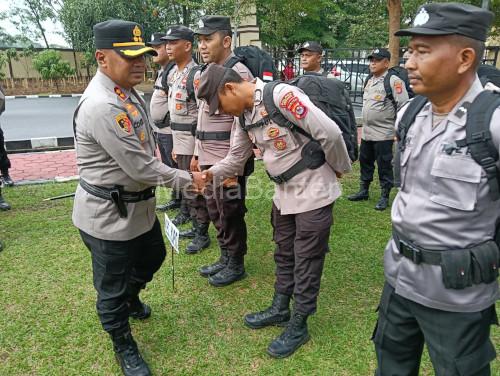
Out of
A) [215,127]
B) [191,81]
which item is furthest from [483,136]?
[191,81]

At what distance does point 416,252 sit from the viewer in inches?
63.0

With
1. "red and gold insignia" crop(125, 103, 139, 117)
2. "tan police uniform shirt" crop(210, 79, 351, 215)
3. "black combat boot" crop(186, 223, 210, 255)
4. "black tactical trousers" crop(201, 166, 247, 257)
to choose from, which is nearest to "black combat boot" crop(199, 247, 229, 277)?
"black tactical trousers" crop(201, 166, 247, 257)

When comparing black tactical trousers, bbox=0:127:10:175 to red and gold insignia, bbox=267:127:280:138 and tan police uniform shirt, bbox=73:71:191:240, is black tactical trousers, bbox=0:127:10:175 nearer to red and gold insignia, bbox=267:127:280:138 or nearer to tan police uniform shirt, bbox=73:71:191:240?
tan police uniform shirt, bbox=73:71:191:240

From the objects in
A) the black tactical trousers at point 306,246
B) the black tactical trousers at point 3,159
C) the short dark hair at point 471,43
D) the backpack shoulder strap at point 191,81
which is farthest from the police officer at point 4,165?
the short dark hair at point 471,43

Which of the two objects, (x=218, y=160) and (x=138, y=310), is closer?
(x=138, y=310)

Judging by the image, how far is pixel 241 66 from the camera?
339cm

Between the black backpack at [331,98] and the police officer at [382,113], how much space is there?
2447 mm

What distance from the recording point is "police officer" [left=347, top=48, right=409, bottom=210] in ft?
15.6

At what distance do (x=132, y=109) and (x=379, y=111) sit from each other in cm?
340

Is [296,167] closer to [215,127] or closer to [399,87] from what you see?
[215,127]

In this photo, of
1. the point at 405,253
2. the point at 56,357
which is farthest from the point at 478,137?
the point at 56,357

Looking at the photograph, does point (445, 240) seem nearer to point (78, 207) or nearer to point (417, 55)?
point (417, 55)

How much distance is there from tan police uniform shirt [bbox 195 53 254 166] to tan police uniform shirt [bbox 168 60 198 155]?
498 millimetres

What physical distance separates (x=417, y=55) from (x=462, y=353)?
1.12 metres
